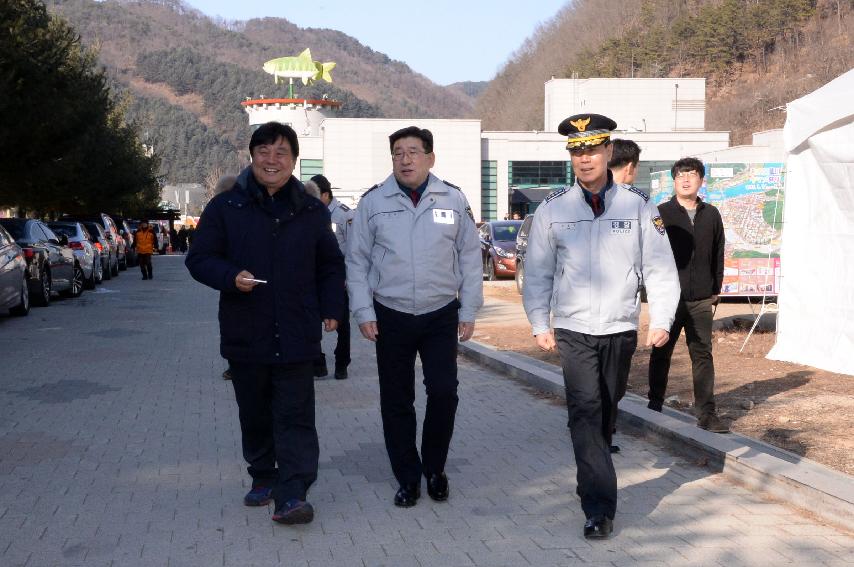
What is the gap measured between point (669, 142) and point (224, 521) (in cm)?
6786

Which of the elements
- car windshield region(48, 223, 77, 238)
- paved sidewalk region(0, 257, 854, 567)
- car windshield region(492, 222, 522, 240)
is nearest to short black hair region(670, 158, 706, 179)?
paved sidewalk region(0, 257, 854, 567)

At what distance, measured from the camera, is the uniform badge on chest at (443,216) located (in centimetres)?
573

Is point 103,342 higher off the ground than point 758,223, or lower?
lower

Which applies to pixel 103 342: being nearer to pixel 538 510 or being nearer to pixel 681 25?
pixel 538 510

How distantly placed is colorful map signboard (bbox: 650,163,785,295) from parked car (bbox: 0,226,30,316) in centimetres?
1109

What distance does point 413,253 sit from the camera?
18.6 feet

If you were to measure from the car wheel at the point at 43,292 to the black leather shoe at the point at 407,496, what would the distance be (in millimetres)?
15625

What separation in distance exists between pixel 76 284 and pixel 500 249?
1071cm

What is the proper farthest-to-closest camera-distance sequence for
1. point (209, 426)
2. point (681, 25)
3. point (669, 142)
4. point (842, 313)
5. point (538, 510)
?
point (681, 25) < point (669, 142) < point (842, 313) < point (209, 426) < point (538, 510)

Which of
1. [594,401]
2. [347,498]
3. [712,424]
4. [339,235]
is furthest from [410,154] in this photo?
[339,235]

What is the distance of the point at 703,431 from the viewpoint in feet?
23.7

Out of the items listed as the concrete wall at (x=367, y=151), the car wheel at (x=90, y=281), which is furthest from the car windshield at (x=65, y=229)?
the concrete wall at (x=367, y=151)

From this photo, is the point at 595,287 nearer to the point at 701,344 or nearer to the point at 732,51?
the point at 701,344

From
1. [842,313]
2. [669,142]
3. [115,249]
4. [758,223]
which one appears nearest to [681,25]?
[669,142]
